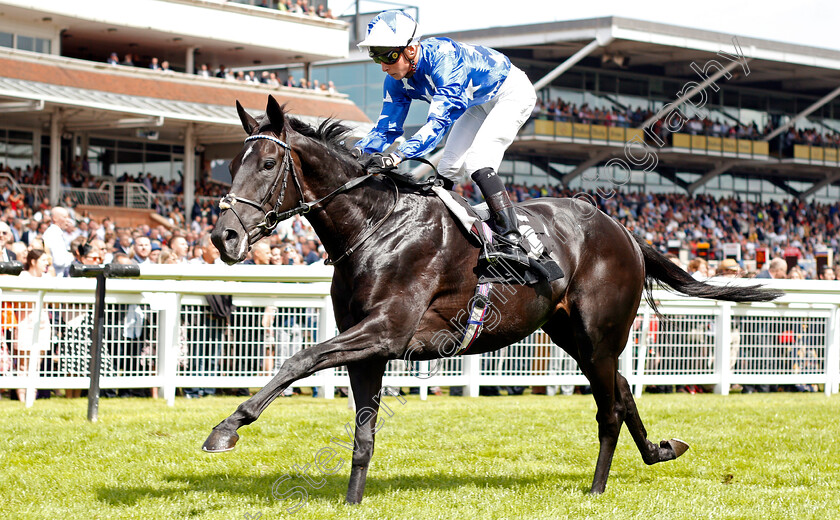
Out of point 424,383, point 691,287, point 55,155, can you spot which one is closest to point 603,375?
point 691,287

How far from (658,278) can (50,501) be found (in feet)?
11.0

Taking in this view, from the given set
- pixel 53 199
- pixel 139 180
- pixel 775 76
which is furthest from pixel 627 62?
pixel 53 199

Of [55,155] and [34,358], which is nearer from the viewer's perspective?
[34,358]

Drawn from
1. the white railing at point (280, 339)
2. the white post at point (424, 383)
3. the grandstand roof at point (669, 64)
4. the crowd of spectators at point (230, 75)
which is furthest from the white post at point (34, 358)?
the grandstand roof at point (669, 64)

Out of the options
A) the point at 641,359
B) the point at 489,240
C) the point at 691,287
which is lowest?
the point at 641,359

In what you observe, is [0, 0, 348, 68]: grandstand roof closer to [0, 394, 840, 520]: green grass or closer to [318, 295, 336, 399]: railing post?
[318, 295, 336, 399]: railing post

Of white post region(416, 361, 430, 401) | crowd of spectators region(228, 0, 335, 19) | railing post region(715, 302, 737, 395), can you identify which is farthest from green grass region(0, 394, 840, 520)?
crowd of spectators region(228, 0, 335, 19)

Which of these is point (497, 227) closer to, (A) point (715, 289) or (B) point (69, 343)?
(A) point (715, 289)

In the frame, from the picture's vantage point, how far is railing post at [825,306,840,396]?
946cm

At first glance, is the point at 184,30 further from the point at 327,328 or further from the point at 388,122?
the point at 388,122

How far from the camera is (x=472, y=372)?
8586 mm

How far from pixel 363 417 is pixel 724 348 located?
6.01 m

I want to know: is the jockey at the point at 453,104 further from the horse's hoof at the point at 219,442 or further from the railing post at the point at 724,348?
the railing post at the point at 724,348

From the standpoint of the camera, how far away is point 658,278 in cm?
539
